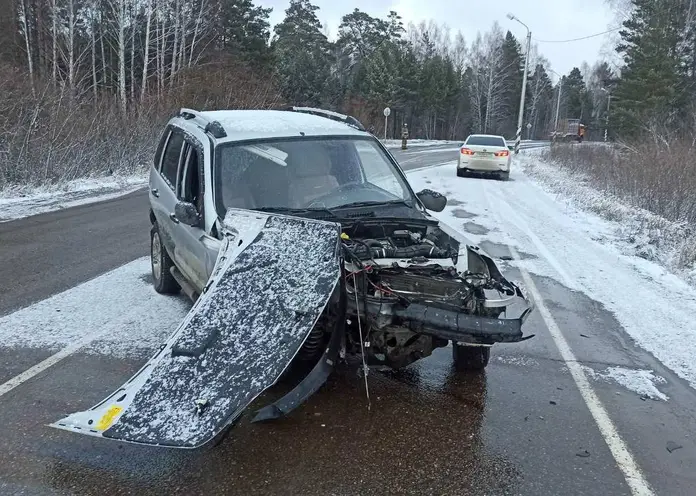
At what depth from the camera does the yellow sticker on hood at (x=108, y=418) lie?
2.83 meters

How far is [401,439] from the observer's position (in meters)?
3.52

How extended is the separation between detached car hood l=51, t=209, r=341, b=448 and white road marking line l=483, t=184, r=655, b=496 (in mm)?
2000

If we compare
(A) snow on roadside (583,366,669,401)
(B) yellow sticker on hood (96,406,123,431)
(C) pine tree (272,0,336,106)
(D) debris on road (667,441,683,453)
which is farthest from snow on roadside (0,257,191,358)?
(C) pine tree (272,0,336,106)

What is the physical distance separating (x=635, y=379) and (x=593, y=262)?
4.28 m

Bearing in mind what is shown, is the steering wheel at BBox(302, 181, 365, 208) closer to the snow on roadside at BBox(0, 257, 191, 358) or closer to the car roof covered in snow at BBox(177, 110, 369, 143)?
the car roof covered in snow at BBox(177, 110, 369, 143)

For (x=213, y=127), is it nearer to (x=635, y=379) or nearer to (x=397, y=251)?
(x=397, y=251)

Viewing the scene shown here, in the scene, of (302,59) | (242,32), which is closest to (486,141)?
(242,32)

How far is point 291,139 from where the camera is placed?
16.3 feet

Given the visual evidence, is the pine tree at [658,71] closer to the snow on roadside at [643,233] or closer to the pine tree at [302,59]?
the snow on roadside at [643,233]

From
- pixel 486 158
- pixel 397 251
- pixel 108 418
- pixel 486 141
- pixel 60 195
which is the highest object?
pixel 486 141

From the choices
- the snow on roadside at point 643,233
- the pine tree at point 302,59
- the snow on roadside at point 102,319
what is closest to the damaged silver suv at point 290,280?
the snow on roadside at point 102,319

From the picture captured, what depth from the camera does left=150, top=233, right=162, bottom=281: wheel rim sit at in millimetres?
5977

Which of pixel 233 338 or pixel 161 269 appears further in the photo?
pixel 161 269

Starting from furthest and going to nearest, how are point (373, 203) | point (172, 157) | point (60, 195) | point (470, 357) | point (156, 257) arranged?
point (60, 195), point (156, 257), point (172, 157), point (373, 203), point (470, 357)
